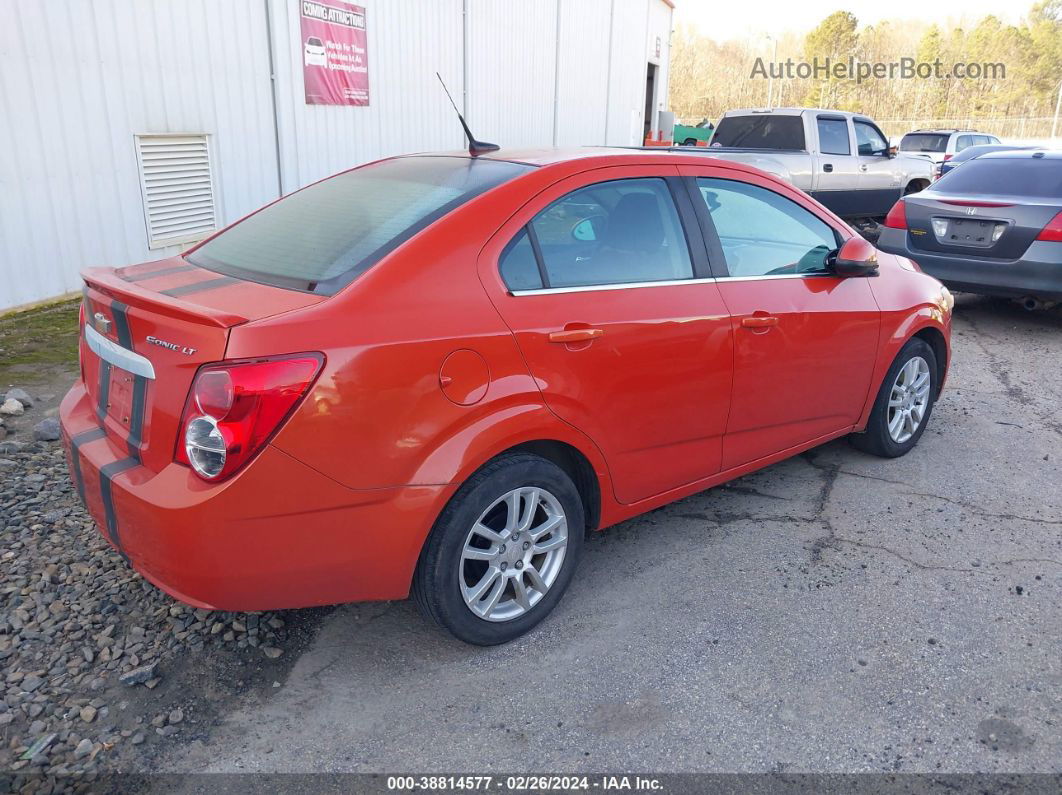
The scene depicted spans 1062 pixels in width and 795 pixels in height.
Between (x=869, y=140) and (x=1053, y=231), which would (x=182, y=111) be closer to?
(x=1053, y=231)

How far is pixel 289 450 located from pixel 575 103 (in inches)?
641

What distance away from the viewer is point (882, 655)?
3.03 meters

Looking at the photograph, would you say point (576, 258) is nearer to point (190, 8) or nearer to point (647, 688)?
point (647, 688)

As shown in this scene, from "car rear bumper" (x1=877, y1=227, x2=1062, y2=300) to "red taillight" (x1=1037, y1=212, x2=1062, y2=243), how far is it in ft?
0.14

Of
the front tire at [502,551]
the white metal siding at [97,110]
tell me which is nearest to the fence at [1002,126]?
the white metal siding at [97,110]

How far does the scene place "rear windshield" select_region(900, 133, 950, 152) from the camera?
2166 cm

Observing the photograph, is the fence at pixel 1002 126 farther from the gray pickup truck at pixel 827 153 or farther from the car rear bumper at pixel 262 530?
the car rear bumper at pixel 262 530

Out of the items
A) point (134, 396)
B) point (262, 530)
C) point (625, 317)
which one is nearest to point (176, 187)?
point (134, 396)

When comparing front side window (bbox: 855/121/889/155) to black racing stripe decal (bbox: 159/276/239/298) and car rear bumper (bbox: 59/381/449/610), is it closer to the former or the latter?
black racing stripe decal (bbox: 159/276/239/298)

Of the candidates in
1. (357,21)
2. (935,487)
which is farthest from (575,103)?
(935,487)

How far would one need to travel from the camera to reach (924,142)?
22.2 meters

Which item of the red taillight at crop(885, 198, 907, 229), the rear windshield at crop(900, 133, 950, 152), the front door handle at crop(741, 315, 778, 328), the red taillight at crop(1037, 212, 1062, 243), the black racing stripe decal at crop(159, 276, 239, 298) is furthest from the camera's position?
the rear windshield at crop(900, 133, 950, 152)

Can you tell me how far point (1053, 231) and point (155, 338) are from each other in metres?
7.45

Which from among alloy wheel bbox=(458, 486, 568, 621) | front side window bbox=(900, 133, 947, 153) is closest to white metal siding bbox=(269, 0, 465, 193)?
alloy wheel bbox=(458, 486, 568, 621)
